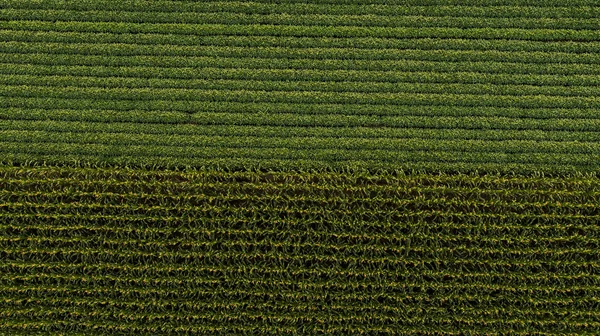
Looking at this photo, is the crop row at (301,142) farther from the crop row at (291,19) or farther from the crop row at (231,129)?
the crop row at (291,19)

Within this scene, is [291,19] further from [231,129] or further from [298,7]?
[231,129]

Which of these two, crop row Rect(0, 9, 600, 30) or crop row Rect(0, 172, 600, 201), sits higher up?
crop row Rect(0, 9, 600, 30)

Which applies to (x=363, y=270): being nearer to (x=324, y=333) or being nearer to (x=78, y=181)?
(x=324, y=333)

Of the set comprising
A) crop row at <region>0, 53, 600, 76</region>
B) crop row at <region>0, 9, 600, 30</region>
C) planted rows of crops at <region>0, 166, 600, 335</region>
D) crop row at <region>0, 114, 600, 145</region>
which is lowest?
planted rows of crops at <region>0, 166, 600, 335</region>

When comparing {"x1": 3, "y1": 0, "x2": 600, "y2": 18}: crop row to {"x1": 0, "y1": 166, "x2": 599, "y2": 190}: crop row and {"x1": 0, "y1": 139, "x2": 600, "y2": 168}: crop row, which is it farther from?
{"x1": 0, "y1": 166, "x2": 599, "y2": 190}: crop row

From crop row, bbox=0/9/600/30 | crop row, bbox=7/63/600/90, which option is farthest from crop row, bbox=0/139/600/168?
crop row, bbox=0/9/600/30

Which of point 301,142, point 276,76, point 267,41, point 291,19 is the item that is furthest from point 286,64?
point 301,142

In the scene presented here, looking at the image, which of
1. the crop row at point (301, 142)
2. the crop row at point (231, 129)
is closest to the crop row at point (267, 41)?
the crop row at point (231, 129)
